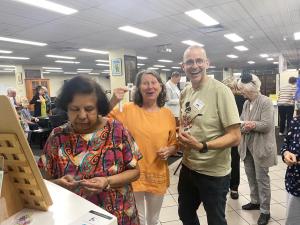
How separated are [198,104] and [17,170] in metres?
1.12

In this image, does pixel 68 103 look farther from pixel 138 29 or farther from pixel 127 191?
pixel 138 29

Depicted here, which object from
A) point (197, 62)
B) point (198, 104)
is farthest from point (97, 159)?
point (197, 62)

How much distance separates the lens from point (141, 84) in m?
1.86

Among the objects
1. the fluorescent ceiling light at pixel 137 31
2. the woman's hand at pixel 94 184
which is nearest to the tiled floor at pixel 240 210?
the woman's hand at pixel 94 184

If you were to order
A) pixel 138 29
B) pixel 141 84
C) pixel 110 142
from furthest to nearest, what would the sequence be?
pixel 138 29 < pixel 141 84 < pixel 110 142

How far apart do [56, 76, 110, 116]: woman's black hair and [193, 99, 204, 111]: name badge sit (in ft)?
2.16

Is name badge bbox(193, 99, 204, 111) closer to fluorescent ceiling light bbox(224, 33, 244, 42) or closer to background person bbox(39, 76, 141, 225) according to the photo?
background person bbox(39, 76, 141, 225)

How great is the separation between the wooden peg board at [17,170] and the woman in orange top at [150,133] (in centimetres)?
90

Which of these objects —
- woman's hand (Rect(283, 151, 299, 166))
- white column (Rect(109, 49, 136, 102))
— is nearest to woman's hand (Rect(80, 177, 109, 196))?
woman's hand (Rect(283, 151, 299, 166))

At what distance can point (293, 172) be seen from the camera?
5.24 feet

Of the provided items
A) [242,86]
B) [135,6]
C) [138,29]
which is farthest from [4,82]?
[242,86]

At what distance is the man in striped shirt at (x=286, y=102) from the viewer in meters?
6.70

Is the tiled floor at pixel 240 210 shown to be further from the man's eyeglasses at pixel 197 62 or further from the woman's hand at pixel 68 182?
the woman's hand at pixel 68 182

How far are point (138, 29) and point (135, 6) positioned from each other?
75.1 inches
